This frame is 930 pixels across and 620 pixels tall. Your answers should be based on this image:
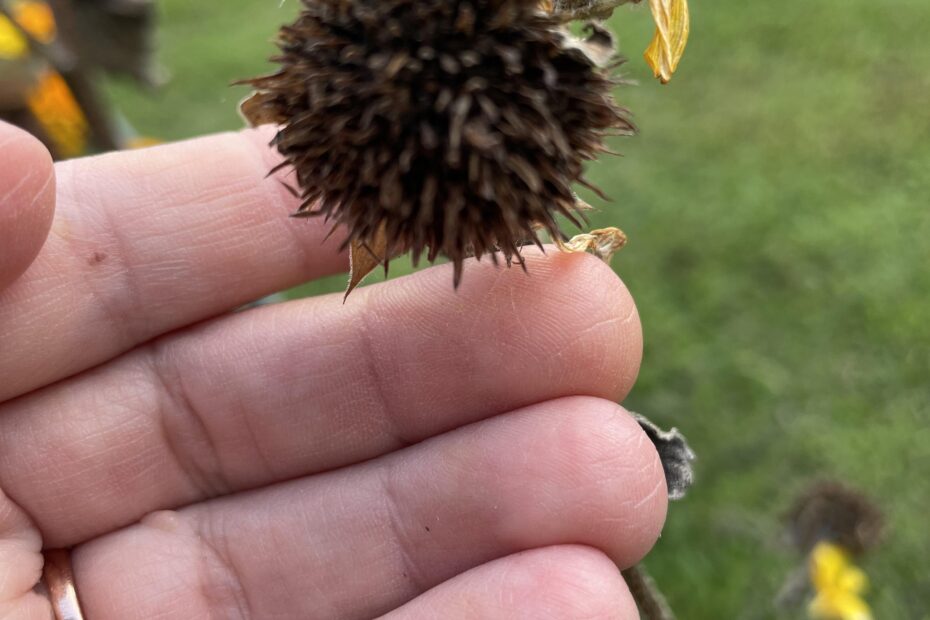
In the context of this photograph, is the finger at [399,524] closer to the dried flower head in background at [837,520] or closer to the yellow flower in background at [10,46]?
the dried flower head in background at [837,520]

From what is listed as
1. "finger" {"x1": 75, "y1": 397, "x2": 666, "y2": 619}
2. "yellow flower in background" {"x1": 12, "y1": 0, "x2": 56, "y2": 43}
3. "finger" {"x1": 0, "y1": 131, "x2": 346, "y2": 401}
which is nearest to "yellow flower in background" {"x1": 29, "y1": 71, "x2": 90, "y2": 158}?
"yellow flower in background" {"x1": 12, "y1": 0, "x2": 56, "y2": 43}

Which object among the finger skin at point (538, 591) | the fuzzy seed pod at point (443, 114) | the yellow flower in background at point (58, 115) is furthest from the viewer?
the yellow flower in background at point (58, 115)

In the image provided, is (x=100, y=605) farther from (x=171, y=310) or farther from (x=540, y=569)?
(x=540, y=569)

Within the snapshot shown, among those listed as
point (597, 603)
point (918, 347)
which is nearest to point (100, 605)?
point (597, 603)

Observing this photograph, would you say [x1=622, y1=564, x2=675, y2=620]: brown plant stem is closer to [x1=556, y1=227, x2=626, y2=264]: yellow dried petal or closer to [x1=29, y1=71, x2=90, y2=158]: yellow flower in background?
[x1=556, y1=227, x2=626, y2=264]: yellow dried petal

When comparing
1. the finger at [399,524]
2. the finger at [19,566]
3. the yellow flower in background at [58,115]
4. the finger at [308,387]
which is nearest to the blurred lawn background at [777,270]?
the yellow flower in background at [58,115]

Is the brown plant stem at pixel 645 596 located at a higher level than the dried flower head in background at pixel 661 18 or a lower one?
lower

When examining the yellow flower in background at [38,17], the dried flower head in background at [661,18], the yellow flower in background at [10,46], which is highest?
the dried flower head in background at [661,18]
